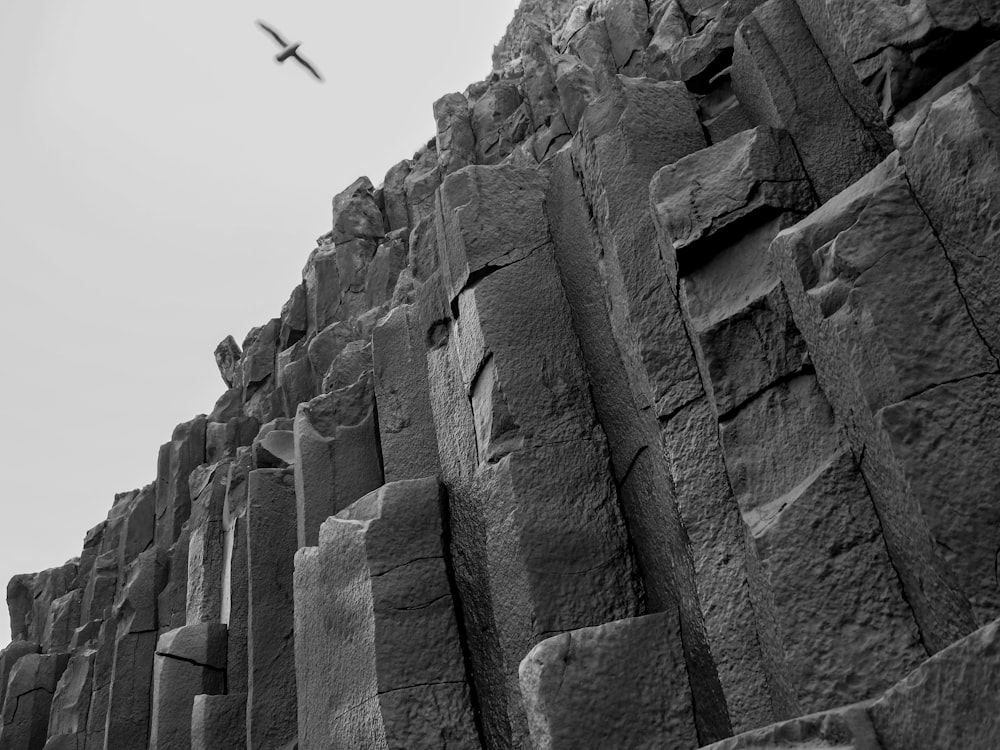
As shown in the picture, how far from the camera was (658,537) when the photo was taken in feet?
17.7

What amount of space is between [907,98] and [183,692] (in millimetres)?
9771

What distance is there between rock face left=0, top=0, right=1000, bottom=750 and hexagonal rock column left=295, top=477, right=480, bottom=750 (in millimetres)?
23

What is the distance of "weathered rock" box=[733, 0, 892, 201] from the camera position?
5352 millimetres

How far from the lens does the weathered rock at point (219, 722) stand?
9336 millimetres

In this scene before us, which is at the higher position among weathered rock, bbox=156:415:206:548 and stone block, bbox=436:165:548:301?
weathered rock, bbox=156:415:206:548

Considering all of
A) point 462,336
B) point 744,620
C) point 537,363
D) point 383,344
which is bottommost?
point 744,620

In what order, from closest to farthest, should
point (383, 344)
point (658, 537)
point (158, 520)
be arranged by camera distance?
1. point (658, 537)
2. point (383, 344)
3. point (158, 520)

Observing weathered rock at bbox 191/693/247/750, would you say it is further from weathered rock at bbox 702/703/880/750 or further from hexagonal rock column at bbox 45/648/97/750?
weathered rock at bbox 702/703/880/750

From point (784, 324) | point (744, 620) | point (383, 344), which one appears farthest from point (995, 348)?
point (383, 344)

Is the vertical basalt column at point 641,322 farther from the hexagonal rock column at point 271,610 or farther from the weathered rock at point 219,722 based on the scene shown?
the weathered rock at point 219,722

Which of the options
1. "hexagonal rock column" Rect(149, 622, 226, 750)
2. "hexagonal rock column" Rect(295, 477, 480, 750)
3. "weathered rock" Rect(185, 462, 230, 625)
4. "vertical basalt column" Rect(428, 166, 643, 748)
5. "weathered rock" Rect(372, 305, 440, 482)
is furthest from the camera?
"weathered rock" Rect(185, 462, 230, 625)

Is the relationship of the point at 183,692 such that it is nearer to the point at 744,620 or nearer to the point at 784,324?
the point at 744,620

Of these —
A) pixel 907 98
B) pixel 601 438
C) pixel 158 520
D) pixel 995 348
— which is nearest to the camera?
pixel 995 348

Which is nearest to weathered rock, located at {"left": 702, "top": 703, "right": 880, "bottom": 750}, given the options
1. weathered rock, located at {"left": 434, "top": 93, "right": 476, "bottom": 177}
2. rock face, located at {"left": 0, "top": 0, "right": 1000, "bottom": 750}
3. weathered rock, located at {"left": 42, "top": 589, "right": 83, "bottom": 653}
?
rock face, located at {"left": 0, "top": 0, "right": 1000, "bottom": 750}
